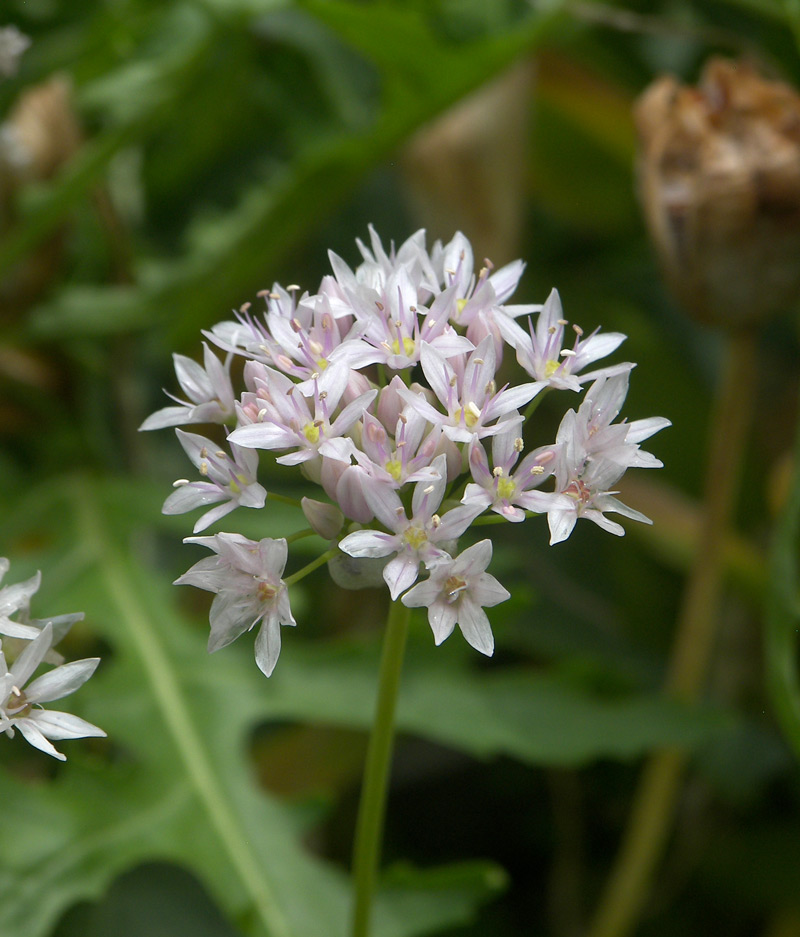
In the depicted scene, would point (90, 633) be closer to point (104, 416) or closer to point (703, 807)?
point (104, 416)

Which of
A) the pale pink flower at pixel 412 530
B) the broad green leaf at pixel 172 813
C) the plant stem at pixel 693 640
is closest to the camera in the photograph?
the pale pink flower at pixel 412 530

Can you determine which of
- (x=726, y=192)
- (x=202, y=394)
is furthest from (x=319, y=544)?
(x=726, y=192)

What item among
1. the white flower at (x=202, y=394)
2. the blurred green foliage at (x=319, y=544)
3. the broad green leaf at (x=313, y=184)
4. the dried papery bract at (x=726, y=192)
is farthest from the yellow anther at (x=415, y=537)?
the broad green leaf at (x=313, y=184)

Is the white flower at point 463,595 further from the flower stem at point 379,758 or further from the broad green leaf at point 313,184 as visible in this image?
the broad green leaf at point 313,184

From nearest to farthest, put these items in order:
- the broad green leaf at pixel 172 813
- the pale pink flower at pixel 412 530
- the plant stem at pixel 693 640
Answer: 1. the pale pink flower at pixel 412 530
2. the broad green leaf at pixel 172 813
3. the plant stem at pixel 693 640

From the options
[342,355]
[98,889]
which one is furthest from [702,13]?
[98,889]
